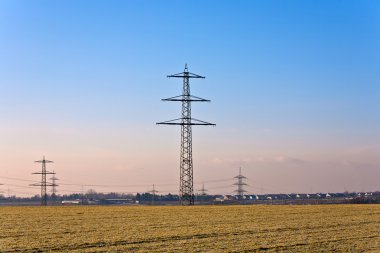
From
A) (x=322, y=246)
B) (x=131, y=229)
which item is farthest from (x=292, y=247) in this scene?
(x=131, y=229)

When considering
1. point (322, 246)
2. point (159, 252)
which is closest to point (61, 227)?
point (159, 252)

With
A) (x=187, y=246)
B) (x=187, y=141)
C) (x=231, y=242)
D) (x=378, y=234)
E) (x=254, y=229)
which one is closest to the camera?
(x=187, y=246)

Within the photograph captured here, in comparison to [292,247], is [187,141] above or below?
above

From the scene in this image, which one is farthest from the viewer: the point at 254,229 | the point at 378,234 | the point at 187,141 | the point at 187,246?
the point at 187,141

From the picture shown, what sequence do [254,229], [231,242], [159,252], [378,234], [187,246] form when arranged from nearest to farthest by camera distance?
1. [159,252]
2. [187,246]
3. [231,242]
4. [378,234]
5. [254,229]

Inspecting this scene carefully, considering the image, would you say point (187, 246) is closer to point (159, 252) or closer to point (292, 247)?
point (159, 252)

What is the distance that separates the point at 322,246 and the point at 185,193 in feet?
A: 184

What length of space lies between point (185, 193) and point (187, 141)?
7.44 metres

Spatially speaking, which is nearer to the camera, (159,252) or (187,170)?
(159,252)

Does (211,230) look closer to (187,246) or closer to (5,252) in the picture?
(187,246)

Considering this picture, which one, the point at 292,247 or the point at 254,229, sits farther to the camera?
the point at 254,229

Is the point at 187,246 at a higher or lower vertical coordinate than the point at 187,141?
lower

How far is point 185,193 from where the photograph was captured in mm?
81812

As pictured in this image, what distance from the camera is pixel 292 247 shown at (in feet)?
84.4
